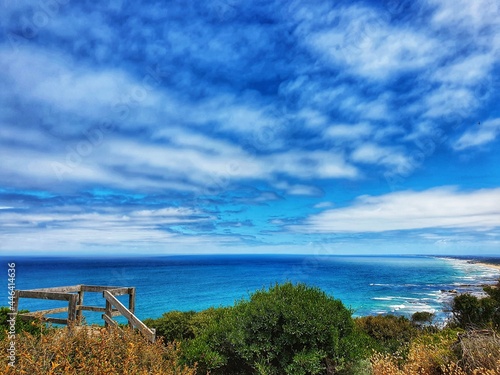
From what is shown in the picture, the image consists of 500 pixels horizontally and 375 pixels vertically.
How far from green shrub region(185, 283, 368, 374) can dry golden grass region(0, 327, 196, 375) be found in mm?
1068

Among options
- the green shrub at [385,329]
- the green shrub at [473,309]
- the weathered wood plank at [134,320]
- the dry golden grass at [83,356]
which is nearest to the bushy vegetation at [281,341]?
the dry golden grass at [83,356]

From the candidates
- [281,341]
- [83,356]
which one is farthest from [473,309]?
[83,356]

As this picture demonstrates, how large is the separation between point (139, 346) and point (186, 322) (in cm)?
826

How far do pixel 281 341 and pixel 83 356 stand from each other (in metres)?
3.42

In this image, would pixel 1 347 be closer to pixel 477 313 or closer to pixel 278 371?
pixel 278 371

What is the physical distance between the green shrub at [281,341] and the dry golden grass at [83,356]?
1.07 metres

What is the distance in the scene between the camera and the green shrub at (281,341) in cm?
625

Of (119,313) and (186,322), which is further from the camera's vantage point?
(186,322)

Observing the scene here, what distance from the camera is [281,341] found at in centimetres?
646

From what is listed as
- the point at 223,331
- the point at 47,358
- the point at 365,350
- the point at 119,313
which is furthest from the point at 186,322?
the point at 47,358

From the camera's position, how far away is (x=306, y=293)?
287 inches

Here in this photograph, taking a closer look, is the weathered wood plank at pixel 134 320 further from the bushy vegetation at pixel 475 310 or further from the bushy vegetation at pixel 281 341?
the bushy vegetation at pixel 475 310

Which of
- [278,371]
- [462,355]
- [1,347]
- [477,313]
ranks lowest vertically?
[477,313]

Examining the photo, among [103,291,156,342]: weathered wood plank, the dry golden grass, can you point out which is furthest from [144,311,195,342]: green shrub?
the dry golden grass
